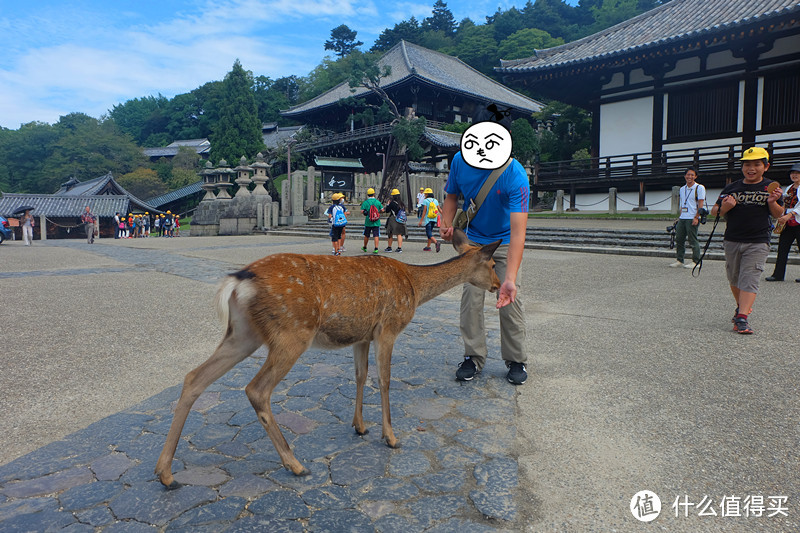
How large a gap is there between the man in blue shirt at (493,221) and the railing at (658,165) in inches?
662

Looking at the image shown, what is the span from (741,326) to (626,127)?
17716 millimetres

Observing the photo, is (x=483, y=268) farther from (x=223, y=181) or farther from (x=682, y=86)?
(x=223, y=181)

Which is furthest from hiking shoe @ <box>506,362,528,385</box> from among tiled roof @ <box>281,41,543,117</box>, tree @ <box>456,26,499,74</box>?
tree @ <box>456,26,499,74</box>

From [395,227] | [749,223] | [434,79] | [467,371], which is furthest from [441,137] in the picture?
[467,371]

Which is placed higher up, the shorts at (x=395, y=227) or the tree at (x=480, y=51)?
the tree at (x=480, y=51)

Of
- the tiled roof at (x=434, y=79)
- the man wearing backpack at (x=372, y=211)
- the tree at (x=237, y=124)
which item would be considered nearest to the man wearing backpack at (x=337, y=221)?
the man wearing backpack at (x=372, y=211)

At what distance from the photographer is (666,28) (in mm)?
19500

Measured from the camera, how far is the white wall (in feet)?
66.4

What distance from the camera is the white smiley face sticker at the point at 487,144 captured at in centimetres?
380

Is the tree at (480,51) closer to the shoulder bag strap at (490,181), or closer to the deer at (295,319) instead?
the shoulder bag strap at (490,181)

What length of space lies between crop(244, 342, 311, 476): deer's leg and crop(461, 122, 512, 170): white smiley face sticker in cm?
206

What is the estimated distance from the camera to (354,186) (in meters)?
30.0

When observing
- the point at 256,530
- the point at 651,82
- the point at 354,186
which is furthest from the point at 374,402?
the point at 354,186

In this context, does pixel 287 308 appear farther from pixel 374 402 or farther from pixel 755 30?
pixel 755 30
